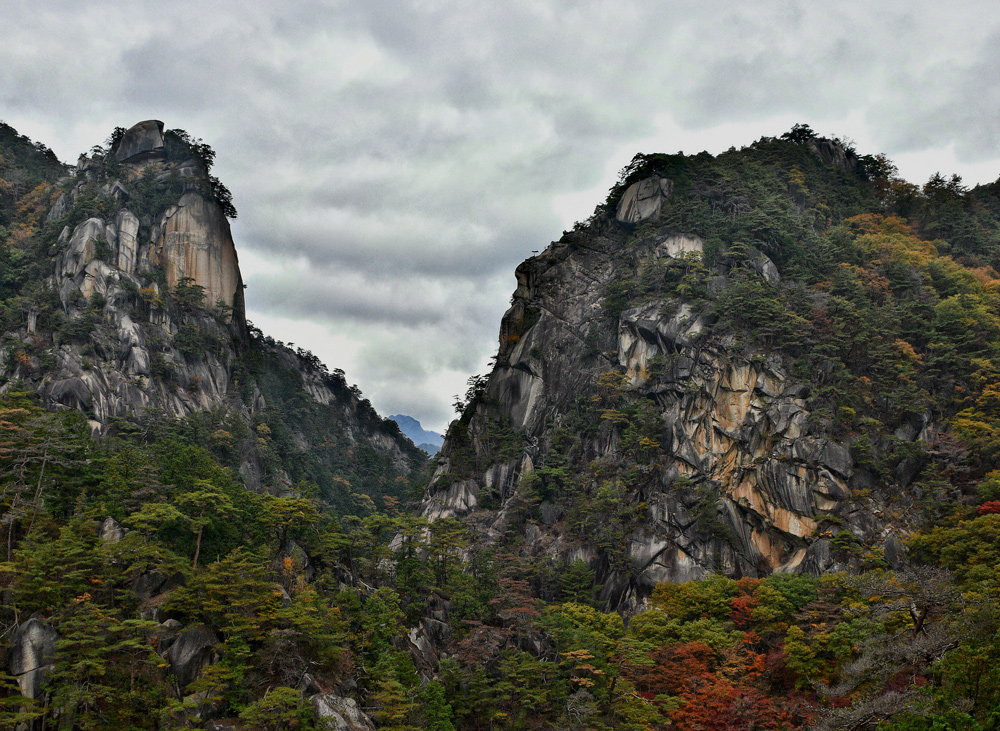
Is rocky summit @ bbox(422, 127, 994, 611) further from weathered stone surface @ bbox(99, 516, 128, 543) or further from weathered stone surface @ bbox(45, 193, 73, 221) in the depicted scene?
weathered stone surface @ bbox(45, 193, 73, 221)

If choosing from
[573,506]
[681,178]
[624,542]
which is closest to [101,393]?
[573,506]

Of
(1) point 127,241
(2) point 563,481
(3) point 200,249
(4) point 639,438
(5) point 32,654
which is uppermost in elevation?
(3) point 200,249

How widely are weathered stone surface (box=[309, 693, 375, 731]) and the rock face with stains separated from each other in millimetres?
22522

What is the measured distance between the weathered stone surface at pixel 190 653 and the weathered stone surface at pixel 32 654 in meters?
3.88

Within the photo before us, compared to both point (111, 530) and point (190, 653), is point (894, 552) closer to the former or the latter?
point (190, 653)

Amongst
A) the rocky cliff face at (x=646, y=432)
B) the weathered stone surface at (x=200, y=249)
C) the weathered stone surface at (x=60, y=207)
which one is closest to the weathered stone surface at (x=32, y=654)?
the rocky cliff face at (x=646, y=432)

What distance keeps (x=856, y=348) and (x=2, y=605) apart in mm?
51992

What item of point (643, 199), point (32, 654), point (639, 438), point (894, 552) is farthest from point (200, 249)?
point (894, 552)

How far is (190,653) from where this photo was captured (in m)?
26.1

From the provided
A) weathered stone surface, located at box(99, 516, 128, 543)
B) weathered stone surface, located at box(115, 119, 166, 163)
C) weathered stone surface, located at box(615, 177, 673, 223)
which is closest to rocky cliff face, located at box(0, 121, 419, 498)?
weathered stone surface, located at box(115, 119, 166, 163)

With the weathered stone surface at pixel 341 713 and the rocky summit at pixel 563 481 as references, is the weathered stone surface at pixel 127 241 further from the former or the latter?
the weathered stone surface at pixel 341 713

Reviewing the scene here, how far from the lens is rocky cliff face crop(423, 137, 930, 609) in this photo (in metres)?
44.6

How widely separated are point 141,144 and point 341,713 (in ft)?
232

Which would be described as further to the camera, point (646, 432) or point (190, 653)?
point (646, 432)
